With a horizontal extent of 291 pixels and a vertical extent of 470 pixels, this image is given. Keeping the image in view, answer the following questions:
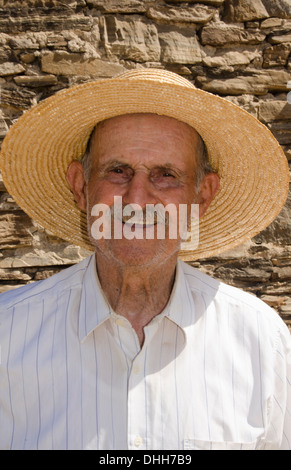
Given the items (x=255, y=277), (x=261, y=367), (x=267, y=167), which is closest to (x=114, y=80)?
(x=267, y=167)

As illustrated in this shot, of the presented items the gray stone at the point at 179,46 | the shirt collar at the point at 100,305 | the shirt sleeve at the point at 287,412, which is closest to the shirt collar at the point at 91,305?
the shirt collar at the point at 100,305

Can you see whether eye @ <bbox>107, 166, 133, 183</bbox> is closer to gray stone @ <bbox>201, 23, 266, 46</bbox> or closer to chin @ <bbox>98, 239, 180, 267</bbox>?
chin @ <bbox>98, 239, 180, 267</bbox>

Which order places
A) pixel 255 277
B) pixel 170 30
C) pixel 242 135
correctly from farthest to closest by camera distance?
pixel 255 277, pixel 170 30, pixel 242 135

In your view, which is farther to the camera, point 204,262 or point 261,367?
point 204,262

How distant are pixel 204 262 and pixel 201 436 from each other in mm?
1561

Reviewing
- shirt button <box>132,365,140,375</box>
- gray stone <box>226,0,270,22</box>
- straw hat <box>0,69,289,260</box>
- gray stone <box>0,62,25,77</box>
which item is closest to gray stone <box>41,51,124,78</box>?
gray stone <box>0,62,25,77</box>

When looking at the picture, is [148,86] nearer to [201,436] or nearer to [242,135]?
[242,135]

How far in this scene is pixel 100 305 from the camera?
1.58 m

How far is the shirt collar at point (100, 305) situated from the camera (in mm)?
1531

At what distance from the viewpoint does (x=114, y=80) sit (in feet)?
4.96

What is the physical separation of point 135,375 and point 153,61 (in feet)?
6.15

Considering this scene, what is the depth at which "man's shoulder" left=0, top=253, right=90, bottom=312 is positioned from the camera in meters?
1.61
